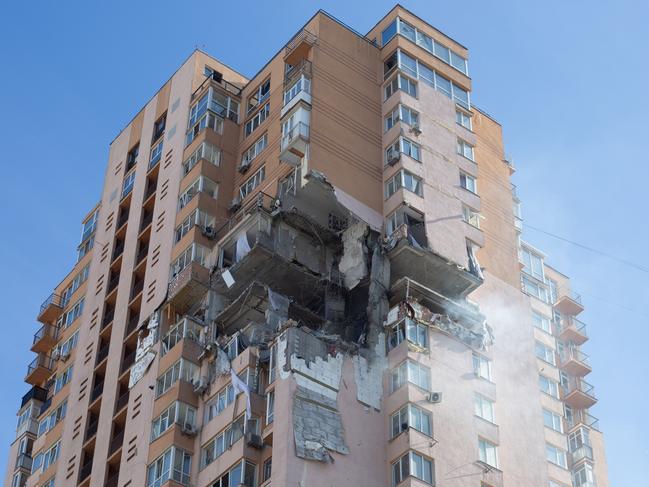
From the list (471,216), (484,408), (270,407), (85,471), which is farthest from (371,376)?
(85,471)

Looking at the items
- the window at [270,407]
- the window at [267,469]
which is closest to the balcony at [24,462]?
the window at [270,407]

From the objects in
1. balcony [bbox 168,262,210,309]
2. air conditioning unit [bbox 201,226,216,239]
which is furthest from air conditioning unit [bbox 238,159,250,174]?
balcony [bbox 168,262,210,309]

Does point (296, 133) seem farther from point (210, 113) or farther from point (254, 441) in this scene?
point (254, 441)

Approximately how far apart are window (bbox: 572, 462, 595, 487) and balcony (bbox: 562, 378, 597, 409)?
5543 mm

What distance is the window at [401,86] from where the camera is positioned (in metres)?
71.6

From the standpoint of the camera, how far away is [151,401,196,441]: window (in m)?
60.6

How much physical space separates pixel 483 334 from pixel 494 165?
14.5m

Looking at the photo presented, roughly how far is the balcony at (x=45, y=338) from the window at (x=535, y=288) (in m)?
29.1

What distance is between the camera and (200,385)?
61312mm

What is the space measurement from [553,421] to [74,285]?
30.5 m

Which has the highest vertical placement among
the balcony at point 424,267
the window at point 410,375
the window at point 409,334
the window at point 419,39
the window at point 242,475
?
the window at point 419,39

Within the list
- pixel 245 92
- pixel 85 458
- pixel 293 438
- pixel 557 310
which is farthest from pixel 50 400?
pixel 557 310

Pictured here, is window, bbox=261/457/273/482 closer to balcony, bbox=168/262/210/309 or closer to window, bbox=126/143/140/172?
balcony, bbox=168/262/210/309

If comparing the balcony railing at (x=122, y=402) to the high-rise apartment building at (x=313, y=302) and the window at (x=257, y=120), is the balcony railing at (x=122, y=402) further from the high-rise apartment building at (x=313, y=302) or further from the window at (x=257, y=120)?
the window at (x=257, y=120)
